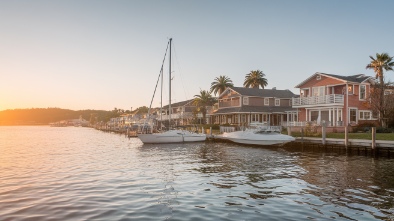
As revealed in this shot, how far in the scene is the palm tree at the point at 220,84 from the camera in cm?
8671

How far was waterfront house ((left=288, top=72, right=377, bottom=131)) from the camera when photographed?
45250mm

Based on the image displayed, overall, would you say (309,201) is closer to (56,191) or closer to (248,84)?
(56,191)

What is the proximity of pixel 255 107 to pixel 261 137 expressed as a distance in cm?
2736

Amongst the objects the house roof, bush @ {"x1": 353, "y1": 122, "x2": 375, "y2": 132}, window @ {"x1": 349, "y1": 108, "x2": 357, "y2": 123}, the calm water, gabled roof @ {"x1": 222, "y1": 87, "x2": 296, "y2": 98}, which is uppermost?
gabled roof @ {"x1": 222, "y1": 87, "x2": 296, "y2": 98}

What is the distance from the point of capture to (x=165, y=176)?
19.7m

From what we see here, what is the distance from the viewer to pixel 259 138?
129ft

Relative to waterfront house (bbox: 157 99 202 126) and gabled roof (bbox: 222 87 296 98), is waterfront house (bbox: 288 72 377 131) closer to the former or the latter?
gabled roof (bbox: 222 87 296 98)

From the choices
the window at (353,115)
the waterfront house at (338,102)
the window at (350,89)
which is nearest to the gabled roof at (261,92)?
the waterfront house at (338,102)

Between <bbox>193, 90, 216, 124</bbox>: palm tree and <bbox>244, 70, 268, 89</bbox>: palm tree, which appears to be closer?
<bbox>193, 90, 216, 124</bbox>: palm tree

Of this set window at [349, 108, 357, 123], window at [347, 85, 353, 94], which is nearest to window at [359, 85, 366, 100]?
window at [347, 85, 353, 94]

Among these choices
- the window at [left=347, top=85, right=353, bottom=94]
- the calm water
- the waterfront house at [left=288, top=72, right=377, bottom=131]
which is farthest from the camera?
the window at [left=347, top=85, right=353, bottom=94]

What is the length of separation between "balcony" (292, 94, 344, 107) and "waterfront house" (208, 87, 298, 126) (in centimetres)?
1162

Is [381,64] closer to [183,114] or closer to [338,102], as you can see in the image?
[338,102]

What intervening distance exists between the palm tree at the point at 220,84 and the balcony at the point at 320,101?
3618 centimetres
